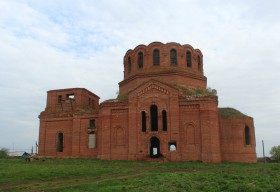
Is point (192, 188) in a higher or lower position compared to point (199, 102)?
lower

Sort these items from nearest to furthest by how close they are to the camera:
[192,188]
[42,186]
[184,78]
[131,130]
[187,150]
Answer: [192,188] < [42,186] < [187,150] < [131,130] < [184,78]

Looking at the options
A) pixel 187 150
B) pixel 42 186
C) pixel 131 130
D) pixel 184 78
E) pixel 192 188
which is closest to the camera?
pixel 192 188

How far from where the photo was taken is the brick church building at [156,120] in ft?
96.5

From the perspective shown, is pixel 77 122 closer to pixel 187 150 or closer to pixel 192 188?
pixel 187 150

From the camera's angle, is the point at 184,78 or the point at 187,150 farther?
the point at 184,78

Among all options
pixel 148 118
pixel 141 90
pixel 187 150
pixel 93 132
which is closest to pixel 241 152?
pixel 187 150

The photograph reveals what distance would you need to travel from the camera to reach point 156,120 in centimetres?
3203

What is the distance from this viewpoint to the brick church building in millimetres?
29406

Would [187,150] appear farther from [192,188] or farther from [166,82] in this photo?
[192,188]

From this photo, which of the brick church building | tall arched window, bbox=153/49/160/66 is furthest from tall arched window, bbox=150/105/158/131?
tall arched window, bbox=153/49/160/66

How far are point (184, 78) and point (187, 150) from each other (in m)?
8.83

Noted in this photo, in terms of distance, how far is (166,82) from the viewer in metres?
32.8

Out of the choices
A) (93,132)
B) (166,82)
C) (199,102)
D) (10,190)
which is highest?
(166,82)

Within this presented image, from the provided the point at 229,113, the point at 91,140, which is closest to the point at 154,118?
the point at 91,140
